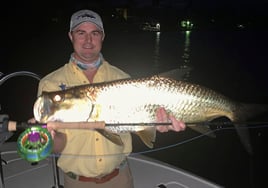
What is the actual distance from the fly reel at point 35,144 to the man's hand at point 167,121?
1.00 metres

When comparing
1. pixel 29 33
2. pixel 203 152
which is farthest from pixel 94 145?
pixel 29 33

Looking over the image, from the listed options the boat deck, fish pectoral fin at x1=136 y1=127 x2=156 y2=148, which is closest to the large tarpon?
fish pectoral fin at x1=136 y1=127 x2=156 y2=148

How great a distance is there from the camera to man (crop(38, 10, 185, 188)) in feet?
8.89

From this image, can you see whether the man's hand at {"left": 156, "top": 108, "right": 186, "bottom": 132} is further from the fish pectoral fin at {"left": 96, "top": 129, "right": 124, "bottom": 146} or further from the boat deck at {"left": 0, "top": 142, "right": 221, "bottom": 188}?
the boat deck at {"left": 0, "top": 142, "right": 221, "bottom": 188}

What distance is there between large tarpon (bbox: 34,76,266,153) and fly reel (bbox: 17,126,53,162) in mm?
118

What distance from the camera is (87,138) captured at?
2758 mm

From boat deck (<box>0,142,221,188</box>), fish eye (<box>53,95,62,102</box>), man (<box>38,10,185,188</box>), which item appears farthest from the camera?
boat deck (<box>0,142,221,188</box>)

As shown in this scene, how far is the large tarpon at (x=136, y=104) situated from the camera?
263 cm

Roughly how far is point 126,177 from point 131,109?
0.65 metres

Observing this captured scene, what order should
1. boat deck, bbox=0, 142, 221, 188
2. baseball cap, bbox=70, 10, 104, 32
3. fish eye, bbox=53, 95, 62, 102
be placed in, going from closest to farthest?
fish eye, bbox=53, 95, 62, 102 → baseball cap, bbox=70, 10, 104, 32 → boat deck, bbox=0, 142, 221, 188

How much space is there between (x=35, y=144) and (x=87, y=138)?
19.4 inches

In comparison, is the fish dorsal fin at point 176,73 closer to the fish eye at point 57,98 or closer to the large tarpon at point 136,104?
the large tarpon at point 136,104

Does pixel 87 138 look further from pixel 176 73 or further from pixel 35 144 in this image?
pixel 176 73

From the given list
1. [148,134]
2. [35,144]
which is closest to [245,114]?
[148,134]
